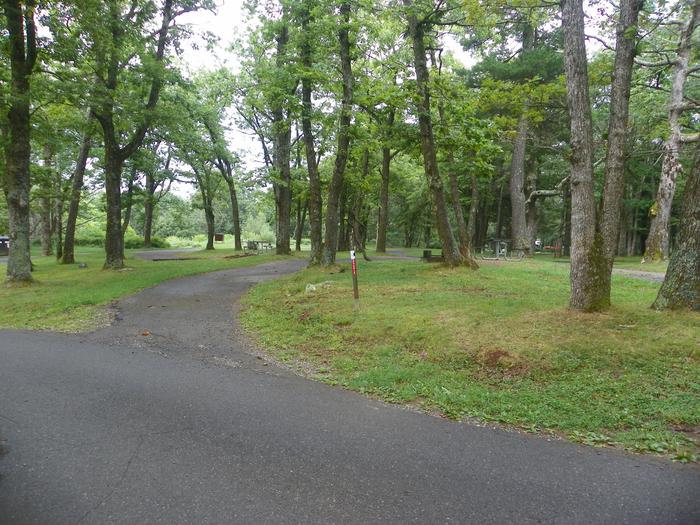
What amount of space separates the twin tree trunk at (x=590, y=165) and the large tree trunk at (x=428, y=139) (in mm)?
4638

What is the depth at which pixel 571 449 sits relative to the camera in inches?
128

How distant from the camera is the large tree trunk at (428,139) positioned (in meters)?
10.5

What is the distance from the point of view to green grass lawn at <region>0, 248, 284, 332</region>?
26.1 ft

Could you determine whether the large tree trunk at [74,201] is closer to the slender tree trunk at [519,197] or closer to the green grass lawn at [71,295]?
the green grass lawn at [71,295]

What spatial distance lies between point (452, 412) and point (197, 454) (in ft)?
7.69

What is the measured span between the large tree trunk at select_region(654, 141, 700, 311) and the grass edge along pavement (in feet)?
0.97

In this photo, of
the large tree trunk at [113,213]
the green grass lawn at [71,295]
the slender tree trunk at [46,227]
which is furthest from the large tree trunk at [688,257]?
the slender tree trunk at [46,227]

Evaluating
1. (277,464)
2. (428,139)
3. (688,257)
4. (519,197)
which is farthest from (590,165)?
(519,197)

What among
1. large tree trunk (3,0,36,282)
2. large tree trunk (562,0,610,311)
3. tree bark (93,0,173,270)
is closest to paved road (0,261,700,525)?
large tree trunk (562,0,610,311)

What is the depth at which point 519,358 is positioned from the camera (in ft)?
16.1

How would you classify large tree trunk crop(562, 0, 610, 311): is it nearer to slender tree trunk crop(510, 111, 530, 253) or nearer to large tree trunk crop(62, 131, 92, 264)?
slender tree trunk crop(510, 111, 530, 253)

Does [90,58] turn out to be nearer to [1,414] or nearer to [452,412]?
[1,414]

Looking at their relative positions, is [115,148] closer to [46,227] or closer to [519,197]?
[46,227]

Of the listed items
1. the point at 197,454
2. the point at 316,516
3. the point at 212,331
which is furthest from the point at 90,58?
the point at 316,516
